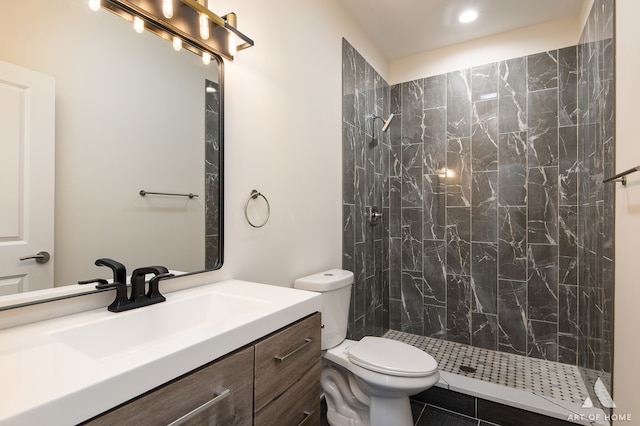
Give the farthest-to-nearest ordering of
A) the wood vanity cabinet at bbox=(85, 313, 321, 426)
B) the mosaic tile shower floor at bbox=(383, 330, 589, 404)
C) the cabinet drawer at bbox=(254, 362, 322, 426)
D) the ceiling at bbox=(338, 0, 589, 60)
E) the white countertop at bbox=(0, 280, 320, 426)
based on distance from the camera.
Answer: the ceiling at bbox=(338, 0, 589, 60) < the mosaic tile shower floor at bbox=(383, 330, 589, 404) < the cabinet drawer at bbox=(254, 362, 322, 426) < the wood vanity cabinet at bbox=(85, 313, 321, 426) < the white countertop at bbox=(0, 280, 320, 426)

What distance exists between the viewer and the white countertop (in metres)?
0.50

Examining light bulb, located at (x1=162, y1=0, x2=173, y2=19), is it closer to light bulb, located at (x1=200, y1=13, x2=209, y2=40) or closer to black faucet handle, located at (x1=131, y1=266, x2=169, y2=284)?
light bulb, located at (x1=200, y1=13, x2=209, y2=40)

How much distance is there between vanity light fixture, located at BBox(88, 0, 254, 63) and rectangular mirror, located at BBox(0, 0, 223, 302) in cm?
3

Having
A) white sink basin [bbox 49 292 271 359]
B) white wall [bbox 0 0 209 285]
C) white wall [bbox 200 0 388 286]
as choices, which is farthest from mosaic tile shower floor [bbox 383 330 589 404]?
Result: white wall [bbox 0 0 209 285]

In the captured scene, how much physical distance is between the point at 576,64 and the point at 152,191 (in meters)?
2.95

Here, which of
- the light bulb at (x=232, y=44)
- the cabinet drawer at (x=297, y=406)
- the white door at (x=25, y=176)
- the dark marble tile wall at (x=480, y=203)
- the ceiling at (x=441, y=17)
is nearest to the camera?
the white door at (x=25, y=176)

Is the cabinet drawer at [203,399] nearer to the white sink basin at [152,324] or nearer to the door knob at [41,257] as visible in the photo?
the white sink basin at [152,324]

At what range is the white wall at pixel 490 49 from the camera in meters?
2.38

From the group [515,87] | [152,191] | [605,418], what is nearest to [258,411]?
[152,191]

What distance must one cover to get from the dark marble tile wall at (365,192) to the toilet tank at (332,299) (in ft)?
1.34

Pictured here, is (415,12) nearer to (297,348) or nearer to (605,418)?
(297,348)

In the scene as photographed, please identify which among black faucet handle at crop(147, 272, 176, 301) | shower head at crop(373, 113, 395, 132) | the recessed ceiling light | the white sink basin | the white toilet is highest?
the recessed ceiling light

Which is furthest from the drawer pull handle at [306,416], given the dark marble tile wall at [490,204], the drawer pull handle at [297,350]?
the dark marble tile wall at [490,204]

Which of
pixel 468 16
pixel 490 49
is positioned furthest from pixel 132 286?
pixel 490 49
